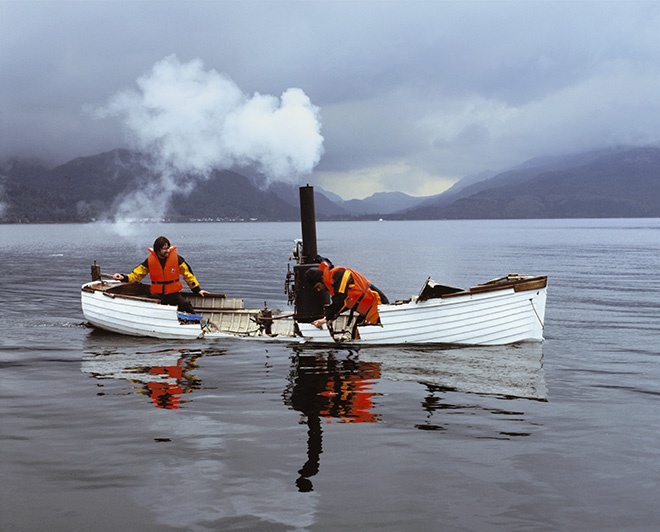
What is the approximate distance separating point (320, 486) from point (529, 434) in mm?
3610

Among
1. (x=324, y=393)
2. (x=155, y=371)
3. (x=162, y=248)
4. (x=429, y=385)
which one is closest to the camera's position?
(x=324, y=393)

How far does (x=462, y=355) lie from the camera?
13.9 metres

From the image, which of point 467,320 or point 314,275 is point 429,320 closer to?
point 467,320

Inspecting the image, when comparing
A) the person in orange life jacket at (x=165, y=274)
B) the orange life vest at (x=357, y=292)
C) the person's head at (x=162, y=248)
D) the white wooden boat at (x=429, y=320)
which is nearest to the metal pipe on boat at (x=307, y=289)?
the white wooden boat at (x=429, y=320)

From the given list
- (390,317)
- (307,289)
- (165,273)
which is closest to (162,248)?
(165,273)

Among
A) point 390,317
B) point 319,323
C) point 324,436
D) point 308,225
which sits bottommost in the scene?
point 324,436

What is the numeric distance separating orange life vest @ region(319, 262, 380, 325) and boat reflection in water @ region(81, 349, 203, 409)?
3.85 meters

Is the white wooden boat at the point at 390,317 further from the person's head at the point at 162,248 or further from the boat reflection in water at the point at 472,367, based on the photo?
the person's head at the point at 162,248

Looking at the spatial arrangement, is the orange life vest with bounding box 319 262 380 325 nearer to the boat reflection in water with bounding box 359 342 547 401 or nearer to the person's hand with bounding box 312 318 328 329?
the person's hand with bounding box 312 318 328 329

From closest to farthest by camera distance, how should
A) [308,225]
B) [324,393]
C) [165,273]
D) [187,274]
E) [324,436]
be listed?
1. [324,436]
2. [324,393]
3. [308,225]
4. [165,273]
5. [187,274]

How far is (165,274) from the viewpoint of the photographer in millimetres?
16078

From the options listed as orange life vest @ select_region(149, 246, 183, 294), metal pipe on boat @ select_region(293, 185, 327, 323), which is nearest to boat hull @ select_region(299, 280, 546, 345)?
metal pipe on boat @ select_region(293, 185, 327, 323)

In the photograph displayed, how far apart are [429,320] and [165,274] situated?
7.56 m

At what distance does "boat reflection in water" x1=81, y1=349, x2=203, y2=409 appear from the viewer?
10994 millimetres
